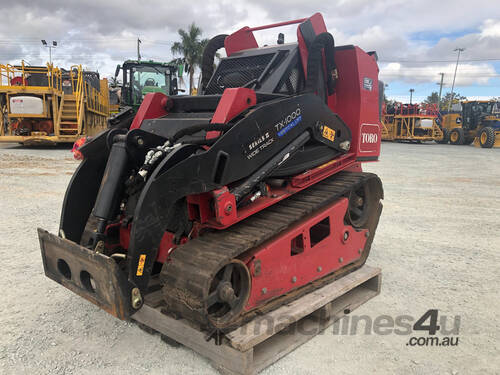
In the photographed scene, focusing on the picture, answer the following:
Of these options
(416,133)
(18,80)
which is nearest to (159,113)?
(18,80)

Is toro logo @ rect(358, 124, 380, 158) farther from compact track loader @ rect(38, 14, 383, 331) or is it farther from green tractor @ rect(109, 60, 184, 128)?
green tractor @ rect(109, 60, 184, 128)

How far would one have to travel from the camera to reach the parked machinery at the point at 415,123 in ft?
85.1

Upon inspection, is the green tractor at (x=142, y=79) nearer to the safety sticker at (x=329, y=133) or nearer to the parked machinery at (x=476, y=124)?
the safety sticker at (x=329, y=133)

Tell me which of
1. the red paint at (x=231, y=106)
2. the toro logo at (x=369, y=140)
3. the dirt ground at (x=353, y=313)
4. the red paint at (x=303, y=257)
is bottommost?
the dirt ground at (x=353, y=313)

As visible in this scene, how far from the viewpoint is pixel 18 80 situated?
16109 millimetres

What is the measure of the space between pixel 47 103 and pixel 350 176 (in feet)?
44.7

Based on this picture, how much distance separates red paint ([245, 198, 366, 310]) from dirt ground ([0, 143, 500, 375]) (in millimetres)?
442

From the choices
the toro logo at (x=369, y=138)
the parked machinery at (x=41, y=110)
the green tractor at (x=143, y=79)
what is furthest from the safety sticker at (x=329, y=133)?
the parked machinery at (x=41, y=110)

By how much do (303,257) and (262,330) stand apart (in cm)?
76

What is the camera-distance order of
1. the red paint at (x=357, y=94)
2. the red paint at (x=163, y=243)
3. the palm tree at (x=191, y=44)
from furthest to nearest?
the palm tree at (x=191, y=44) < the red paint at (x=357, y=94) < the red paint at (x=163, y=243)

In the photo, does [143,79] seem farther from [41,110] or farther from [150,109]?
[150,109]

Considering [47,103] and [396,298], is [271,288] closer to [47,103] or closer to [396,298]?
[396,298]

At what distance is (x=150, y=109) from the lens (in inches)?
141

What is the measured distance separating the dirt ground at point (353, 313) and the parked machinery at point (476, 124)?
63.5 feet
